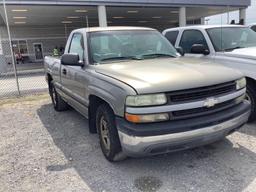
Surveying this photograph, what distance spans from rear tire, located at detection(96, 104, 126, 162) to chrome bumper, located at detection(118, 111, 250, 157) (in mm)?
294

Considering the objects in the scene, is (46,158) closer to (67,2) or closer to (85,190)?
(85,190)

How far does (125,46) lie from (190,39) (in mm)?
2603

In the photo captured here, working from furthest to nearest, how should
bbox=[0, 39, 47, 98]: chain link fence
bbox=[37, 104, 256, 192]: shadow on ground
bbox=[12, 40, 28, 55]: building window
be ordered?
bbox=[12, 40, 28, 55]: building window, bbox=[0, 39, 47, 98]: chain link fence, bbox=[37, 104, 256, 192]: shadow on ground

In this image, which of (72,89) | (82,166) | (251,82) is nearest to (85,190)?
(82,166)

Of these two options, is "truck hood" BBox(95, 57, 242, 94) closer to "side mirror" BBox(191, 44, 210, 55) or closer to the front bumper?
the front bumper

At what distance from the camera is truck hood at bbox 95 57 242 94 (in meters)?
3.16

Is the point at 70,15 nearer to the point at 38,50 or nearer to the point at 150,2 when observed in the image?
the point at 150,2

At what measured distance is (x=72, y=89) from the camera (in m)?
5.09

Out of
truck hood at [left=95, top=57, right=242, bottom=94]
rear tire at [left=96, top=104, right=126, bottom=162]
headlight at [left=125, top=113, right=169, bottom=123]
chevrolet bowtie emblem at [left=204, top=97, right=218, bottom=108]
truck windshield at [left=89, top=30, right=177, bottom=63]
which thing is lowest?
rear tire at [left=96, top=104, right=126, bottom=162]

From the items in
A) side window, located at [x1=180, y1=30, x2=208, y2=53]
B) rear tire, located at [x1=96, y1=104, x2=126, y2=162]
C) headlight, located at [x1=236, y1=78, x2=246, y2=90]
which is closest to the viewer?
rear tire, located at [x1=96, y1=104, x2=126, y2=162]

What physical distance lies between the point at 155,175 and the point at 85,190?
91 cm

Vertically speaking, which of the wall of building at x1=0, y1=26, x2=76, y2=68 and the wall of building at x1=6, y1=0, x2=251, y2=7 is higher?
the wall of building at x1=6, y1=0, x2=251, y2=7

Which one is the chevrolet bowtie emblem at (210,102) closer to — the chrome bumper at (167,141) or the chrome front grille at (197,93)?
the chrome front grille at (197,93)

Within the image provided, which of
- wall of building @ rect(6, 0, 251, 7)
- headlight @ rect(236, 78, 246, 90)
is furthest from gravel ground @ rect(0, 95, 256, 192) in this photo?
wall of building @ rect(6, 0, 251, 7)
